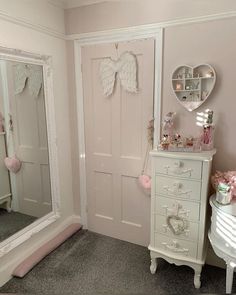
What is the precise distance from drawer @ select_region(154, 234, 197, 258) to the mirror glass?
121cm

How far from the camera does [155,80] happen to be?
211 centimetres

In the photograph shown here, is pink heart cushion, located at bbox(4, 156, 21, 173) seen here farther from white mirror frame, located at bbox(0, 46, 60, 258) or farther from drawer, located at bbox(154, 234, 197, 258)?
drawer, located at bbox(154, 234, 197, 258)

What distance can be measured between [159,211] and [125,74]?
50.3 inches

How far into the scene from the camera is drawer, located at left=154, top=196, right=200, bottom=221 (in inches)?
70.6

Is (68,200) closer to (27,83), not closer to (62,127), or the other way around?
(62,127)

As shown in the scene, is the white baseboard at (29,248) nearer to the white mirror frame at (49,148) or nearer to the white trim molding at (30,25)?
the white mirror frame at (49,148)

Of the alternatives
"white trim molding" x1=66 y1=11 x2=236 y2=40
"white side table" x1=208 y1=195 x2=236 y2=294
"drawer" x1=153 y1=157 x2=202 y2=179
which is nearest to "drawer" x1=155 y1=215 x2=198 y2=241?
"white side table" x1=208 y1=195 x2=236 y2=294

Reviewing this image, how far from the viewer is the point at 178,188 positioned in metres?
1.81

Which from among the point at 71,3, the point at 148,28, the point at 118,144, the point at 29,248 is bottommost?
the point at 29,248

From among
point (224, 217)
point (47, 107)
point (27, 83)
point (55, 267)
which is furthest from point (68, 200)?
point (224, 217)

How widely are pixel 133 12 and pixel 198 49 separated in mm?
680

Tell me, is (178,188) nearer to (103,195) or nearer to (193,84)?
(193,84)

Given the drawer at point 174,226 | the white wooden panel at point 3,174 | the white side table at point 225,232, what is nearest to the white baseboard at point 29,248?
the white wooden panel at point 3,174

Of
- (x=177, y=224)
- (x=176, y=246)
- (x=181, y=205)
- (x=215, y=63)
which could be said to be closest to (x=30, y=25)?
(x=215, y=63)
